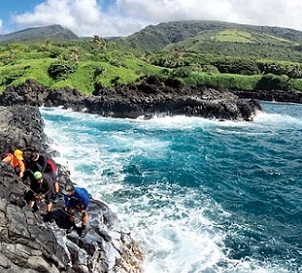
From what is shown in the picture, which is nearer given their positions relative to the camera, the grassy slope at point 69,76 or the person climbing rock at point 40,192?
the person climbing rock at point 40,192

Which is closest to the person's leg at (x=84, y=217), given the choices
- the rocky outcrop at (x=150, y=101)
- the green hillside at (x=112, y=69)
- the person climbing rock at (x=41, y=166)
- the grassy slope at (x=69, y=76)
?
the person climbing rock at (x=41, y=166)

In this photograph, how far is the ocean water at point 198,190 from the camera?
20938mm

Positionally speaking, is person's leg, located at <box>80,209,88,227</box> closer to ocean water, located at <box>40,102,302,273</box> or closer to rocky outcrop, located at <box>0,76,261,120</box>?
ocean water, located at <box>40,102,302,273</box>

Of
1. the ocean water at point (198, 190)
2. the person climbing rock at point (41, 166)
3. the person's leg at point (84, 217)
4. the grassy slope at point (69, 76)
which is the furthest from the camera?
the grassy slope at point (69, 76)

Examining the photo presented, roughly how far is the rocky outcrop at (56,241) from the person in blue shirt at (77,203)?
381 mm

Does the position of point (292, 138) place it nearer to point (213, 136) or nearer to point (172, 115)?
point (213, 136)

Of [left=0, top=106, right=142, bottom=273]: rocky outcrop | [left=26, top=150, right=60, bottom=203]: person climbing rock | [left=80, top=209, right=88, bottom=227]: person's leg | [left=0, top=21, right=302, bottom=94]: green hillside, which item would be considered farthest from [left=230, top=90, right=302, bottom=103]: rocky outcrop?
[left=80, top=209, right=88, bottom=227]: person's leg

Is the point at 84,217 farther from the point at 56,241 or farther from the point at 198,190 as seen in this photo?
the point at 198,190

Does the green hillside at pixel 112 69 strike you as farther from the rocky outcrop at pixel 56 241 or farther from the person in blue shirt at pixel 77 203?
the person in blue shirt at pixel 77 203

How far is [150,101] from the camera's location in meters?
70.0

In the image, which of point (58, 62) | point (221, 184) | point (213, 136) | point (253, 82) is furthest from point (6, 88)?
point (253, 82)

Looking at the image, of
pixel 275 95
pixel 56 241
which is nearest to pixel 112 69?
pixel 275 95

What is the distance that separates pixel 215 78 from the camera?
12912 cm

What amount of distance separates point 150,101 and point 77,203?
52777 mm
